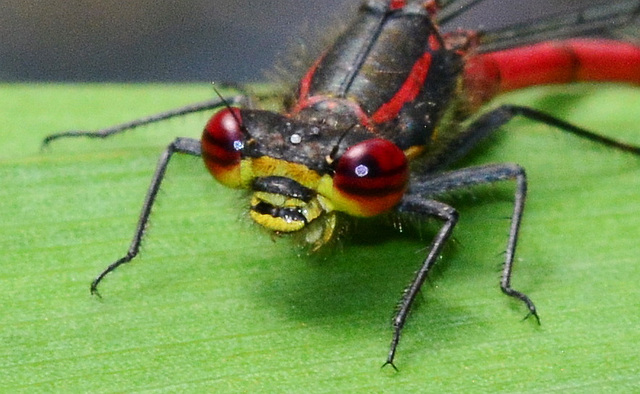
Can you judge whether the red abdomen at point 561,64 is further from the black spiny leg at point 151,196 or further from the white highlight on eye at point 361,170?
the white highlight on eye at point 361,170

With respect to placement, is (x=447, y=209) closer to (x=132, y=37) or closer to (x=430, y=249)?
(x=430, y=249)

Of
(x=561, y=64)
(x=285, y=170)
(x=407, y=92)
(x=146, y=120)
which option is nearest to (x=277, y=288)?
(x=285, y=170)

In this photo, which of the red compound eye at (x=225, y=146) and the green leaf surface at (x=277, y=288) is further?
the red compound eye at (x=225, y=146)

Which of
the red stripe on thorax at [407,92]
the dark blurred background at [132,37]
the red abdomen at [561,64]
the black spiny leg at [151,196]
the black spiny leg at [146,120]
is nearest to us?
the black spiny leg at [151,196]

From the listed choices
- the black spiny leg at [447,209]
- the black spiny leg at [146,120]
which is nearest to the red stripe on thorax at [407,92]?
the black spiny leg at [447,209]

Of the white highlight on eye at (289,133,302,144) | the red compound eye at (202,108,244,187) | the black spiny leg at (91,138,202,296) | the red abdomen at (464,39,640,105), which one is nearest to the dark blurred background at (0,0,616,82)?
the red abdomen at (464,39,640,105)

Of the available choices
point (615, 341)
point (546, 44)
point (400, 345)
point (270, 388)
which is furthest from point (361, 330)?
point (546, 44)

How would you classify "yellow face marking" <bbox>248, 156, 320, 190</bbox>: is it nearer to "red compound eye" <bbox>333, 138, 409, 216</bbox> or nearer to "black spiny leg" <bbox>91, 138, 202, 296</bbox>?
"red compound eye" <bbox>333, 138, 409, 216</bbox>

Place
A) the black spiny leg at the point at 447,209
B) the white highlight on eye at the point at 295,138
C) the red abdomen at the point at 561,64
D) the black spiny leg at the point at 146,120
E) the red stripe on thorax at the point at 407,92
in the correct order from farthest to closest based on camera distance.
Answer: the red abdomen at the point at 561,64
the black spiny leg at the point at 146,120
the red stripe on thorax at the point at 407,92
the black spiny leg at the point at 447,209
the white highlight on eye at the point at 295,138
